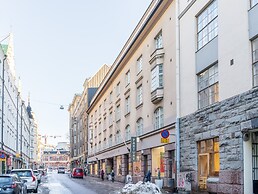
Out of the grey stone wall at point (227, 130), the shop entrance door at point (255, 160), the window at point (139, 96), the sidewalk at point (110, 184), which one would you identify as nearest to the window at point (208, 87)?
the grey stone wall at point (227, 130)

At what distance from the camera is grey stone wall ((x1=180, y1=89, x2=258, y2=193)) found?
18625mm

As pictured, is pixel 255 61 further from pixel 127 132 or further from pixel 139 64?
pixel 127 132

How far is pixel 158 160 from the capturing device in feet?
108

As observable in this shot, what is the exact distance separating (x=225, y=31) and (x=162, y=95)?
35.9 ft

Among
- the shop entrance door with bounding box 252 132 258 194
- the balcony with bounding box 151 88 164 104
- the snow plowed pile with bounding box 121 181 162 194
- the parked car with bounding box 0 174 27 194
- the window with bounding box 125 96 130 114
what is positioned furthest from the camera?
the window with bounding box 125 96 130 114

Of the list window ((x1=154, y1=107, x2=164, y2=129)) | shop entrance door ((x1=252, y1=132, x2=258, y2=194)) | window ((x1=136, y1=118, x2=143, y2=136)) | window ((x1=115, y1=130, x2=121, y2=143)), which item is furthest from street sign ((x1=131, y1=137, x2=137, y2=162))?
shop entrance door ((x1=252, y1=132, x2=258, y2=194))

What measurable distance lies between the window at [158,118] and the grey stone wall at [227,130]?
707 cm

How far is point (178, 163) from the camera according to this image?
2694 centimetres

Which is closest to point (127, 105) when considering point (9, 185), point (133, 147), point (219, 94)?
point (133, 147)

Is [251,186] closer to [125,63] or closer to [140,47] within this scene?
[140,47]

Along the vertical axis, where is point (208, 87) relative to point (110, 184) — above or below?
above

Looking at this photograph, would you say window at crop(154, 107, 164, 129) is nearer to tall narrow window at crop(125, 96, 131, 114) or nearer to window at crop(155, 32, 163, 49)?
window at crop(155, 32, 163, 49)

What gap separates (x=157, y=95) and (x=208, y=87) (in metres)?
8.81

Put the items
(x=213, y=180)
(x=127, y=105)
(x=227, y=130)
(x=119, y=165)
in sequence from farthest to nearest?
(x=119, y=165), (x=127, y=105), (x=213, y=180), (x=227, y=130)
